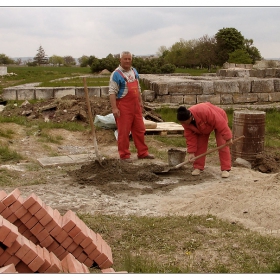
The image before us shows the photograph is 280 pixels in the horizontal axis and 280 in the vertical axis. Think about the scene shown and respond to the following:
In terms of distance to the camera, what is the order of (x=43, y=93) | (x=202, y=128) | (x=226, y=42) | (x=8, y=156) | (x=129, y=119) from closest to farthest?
(x=202, y=128) → (x=129, y=119) → (x=8, y=156) → (x=43, y=93) → (x=226, y=42)

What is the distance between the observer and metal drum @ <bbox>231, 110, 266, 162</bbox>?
25.8 feet

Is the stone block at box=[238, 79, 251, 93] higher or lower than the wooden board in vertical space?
higher

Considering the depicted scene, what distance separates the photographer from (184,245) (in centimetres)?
405

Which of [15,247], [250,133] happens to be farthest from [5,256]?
[250,133]

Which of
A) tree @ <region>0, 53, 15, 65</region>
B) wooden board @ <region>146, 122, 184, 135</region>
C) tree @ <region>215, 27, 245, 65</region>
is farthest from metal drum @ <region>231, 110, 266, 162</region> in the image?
tree @ <region>0, 53, 15, 65</region>

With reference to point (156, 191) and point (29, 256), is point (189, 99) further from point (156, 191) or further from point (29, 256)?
point (29, 256)

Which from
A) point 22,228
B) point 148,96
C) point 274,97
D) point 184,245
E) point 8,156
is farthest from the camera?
point 274,97

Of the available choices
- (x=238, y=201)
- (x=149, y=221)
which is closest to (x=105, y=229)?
Answer: (x=149, y=221)

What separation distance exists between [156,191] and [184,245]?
1920 millimetres

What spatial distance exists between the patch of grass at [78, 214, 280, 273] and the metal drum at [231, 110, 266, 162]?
11.2ft

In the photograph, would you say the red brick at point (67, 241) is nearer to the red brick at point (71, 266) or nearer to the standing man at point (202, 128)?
the red brick at point (71, 266)

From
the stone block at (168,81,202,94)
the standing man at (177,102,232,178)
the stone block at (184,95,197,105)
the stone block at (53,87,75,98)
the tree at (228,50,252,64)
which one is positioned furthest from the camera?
the tree at (228,50,252,64)

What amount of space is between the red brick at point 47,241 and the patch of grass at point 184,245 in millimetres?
592

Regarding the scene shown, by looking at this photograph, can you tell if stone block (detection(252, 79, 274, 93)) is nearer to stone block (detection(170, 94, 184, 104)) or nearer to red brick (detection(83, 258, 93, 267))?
stone block (detection(170, 94, 184, 104))
